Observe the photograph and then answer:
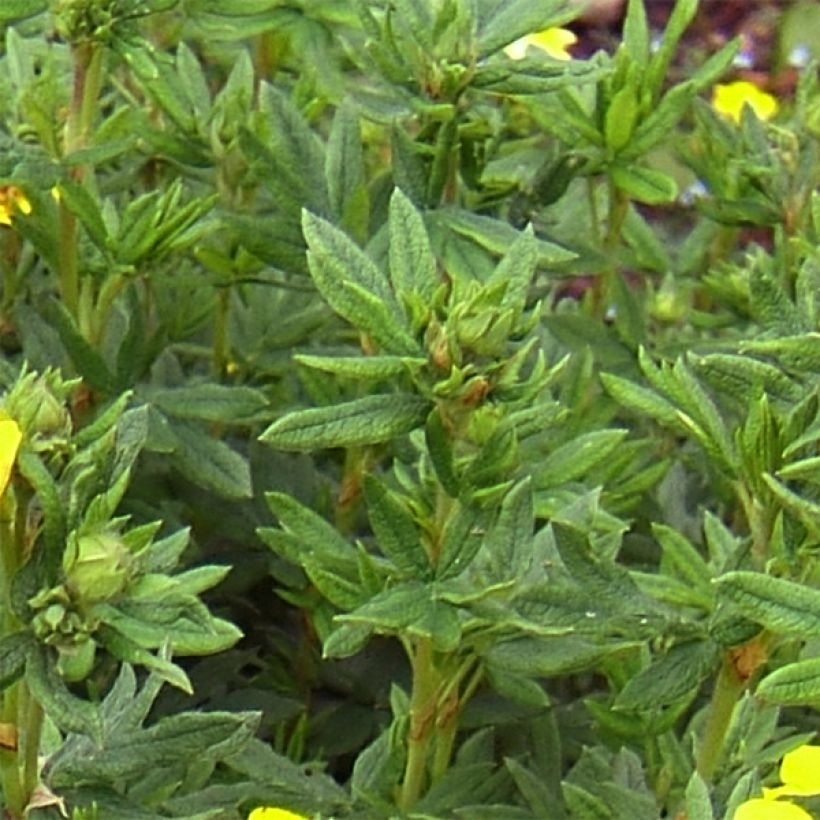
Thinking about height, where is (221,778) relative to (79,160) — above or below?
below

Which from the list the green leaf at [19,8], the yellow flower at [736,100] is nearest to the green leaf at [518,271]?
the green leaf at [19,8]

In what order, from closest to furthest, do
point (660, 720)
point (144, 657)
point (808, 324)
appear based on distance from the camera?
point (144, 657) → point (808, 324) → point (660, 720)

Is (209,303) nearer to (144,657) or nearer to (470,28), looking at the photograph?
(470,28)

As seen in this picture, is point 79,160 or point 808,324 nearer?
point 808,324

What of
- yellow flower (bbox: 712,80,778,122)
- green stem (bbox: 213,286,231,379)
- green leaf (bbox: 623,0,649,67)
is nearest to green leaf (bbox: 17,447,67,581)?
green stem (bbox: 213,286,231,379)

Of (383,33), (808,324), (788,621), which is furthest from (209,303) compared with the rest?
(788,621)

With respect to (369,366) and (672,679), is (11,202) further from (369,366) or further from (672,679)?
(672,679)

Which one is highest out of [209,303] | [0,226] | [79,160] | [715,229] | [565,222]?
[79,160]

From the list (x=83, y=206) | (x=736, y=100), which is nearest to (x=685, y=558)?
(x=83, y=206)
